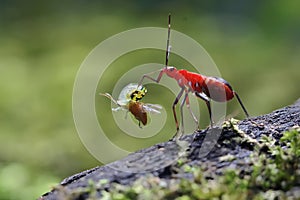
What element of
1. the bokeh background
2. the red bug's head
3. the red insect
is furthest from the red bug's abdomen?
the bokeh background

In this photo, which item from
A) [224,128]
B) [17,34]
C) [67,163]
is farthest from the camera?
[17,34]

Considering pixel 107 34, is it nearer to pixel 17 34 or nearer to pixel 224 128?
pixel 17 34

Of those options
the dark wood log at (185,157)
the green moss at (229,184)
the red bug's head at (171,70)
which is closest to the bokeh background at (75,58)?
the red bug's head at (171,70)

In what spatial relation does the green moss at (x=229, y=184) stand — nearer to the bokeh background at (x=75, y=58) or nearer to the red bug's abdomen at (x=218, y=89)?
the red bug's abdomen at (x=218, y=89)

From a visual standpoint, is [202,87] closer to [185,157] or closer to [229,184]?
[185,157]

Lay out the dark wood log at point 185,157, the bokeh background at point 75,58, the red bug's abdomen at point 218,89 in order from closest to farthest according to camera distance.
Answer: the dark wood log at point 185,157
the red bug's abdomen at point 218,89
the bokeh background at point 75,58

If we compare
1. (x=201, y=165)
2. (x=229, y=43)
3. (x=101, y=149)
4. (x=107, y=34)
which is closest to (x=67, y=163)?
(x=101, y=149)

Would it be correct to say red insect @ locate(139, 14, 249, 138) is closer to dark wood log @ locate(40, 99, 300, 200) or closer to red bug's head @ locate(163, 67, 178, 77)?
red bug's head @ locate(163, 67, 178, 77)
